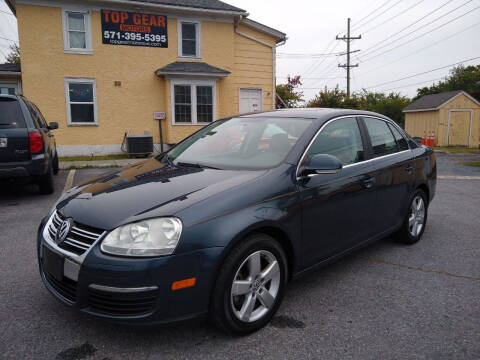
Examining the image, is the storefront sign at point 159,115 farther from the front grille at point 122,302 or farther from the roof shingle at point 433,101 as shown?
the roof shingle at point 433,101

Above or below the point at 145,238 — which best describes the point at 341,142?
above

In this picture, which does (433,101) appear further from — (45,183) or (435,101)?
(45,183)

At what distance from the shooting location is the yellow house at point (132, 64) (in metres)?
13.3

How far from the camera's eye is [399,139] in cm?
443

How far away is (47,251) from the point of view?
2.60 meters

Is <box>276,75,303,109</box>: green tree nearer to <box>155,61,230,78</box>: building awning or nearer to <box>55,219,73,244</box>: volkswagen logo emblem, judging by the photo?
<box>155,61,230,78</box>: building awning

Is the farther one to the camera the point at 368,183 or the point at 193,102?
the point at 193,102

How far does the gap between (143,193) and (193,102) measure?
12.9 meters

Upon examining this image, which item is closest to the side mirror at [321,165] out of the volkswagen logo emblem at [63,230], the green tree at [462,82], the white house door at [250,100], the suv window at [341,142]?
the suv window at [341,142]

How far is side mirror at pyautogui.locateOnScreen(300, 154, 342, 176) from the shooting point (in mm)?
2928

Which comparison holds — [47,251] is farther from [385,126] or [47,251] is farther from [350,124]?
[385,126]

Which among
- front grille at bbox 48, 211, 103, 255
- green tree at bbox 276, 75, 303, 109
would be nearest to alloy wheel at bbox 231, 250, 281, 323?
front grille at bbox 48, 211, 103, 255

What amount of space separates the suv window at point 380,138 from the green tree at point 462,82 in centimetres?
4546

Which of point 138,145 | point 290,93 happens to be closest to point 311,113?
point 138,145
